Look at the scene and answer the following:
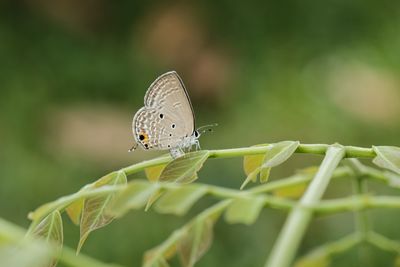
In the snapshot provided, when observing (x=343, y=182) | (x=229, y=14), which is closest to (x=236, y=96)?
(x=229, y=14)

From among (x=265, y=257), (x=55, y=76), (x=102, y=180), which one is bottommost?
(x=265, y=257)

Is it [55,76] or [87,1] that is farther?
[87,1]

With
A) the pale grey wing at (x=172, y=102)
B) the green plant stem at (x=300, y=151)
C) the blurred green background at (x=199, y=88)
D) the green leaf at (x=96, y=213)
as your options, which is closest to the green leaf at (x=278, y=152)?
the green plant stem at (x=300, y=151)

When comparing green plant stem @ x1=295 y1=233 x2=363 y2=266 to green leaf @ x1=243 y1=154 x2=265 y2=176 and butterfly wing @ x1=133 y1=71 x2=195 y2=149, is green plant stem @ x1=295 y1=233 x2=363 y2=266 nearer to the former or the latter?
green leaf @ x1=243 y1=154 x2=265 y2=176

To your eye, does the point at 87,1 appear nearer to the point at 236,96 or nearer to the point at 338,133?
the point at 236,96

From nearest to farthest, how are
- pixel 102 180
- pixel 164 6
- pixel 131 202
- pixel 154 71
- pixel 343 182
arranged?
pixel 131 202 < pixel 102 180 < pixel 343 182 < pixel 154 71 < pixel 164 6

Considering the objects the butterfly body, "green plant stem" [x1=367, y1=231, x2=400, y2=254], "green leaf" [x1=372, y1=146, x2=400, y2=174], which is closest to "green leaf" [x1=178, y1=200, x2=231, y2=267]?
"green leaf" [x1=372, y1=146, x2=400, y2=174]

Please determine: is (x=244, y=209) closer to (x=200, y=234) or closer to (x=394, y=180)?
(x=200, y=234)
